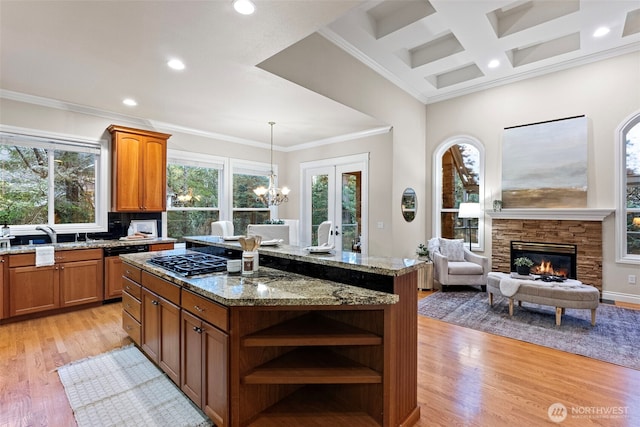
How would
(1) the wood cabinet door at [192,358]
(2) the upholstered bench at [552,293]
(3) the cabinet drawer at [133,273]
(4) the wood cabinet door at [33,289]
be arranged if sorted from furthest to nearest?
(4) the wood cabinet door at [33,289]
(2) the upholstered bench at [552,293]
(3) the cabinet drawer at [133,273]
(1) the wood cabinet door at [192,358]

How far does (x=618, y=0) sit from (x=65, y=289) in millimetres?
7477

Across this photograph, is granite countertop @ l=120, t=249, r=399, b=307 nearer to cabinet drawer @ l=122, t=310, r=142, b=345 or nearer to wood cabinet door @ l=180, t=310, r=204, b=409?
wood cabinet door @ l=180, t=310, r=204, b=409

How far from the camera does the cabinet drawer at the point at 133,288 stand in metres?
2.66

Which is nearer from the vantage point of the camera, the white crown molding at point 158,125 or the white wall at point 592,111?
the white crown molding at point 158,125

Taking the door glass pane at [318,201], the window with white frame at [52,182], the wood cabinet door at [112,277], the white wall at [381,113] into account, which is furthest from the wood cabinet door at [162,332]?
the door glass pane at [318,201]

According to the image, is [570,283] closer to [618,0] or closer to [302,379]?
[618,0]

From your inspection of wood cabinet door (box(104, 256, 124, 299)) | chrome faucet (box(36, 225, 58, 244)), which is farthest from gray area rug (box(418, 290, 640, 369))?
chrome faucet (box(36, 225, 58, 244))

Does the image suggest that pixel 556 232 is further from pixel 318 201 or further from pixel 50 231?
pixel 50 231

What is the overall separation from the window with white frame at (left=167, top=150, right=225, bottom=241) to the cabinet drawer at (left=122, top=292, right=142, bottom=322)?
2.52 metres

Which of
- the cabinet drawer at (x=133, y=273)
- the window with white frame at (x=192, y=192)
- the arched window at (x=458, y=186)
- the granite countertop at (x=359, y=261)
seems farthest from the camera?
the arched window at (x=458, y=186)

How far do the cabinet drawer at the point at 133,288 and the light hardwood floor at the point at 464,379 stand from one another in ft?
2.12

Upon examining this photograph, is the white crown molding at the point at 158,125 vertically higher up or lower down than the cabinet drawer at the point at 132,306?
higher up

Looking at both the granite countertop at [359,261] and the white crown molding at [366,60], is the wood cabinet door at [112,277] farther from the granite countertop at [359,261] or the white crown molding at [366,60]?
the white crown molding at [366,60]

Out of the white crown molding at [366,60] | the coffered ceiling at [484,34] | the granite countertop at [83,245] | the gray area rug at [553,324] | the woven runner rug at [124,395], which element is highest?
the coffered ceiling at [484,34]
